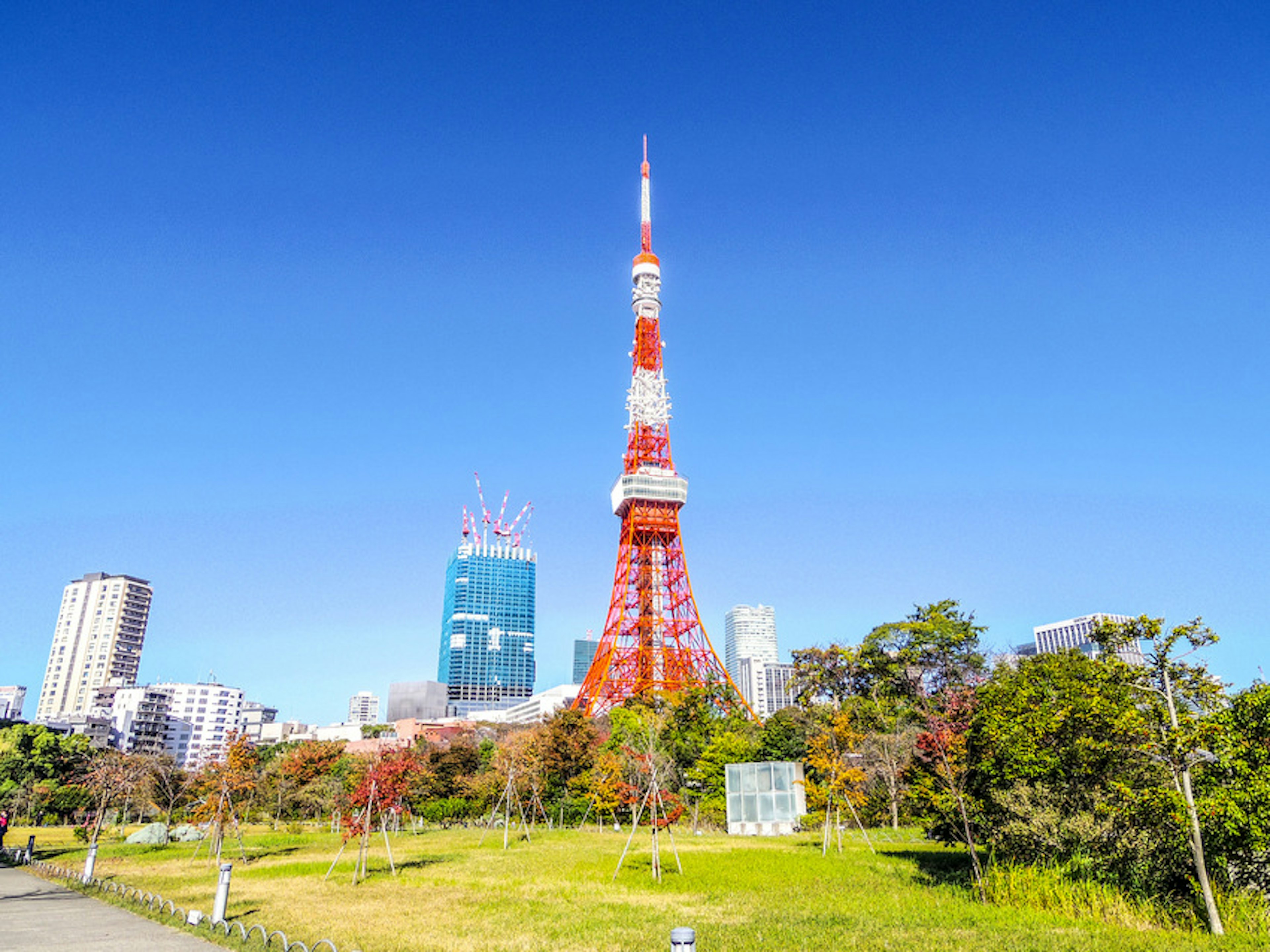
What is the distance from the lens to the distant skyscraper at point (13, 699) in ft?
522

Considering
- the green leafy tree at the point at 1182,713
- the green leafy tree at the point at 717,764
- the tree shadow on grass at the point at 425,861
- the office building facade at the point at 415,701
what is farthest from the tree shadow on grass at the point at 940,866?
the office building facade at the point at 415,701

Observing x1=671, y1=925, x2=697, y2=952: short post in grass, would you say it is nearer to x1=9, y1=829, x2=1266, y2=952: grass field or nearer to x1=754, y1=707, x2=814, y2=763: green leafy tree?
x1=9, y1=829, x2=1266, y2=952: grass field

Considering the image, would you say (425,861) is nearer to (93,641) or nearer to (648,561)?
(648,561)

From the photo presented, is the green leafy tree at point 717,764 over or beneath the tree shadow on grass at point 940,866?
over

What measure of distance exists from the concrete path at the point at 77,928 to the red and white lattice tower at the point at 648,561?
155 feet

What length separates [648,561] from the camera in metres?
69.9

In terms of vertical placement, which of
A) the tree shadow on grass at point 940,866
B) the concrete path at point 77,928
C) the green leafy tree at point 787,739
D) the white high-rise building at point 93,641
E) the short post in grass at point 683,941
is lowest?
the tree shadow on grass at point 940,866

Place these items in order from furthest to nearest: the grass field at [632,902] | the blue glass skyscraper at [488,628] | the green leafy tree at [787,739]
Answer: the blue glass skyscraper at [488,628] < the green leafy tree at [787,739] < the grass field at [632,902]

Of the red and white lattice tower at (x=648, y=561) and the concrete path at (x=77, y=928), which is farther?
the red and white lattice tower at (x=648, y=561)

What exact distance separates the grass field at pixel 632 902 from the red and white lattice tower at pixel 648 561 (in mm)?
34749

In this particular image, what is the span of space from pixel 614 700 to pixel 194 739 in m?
131

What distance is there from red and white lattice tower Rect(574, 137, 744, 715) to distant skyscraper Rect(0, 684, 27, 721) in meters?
152

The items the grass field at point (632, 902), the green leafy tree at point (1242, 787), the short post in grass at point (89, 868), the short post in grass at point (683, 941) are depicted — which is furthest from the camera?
the short post in grass at point (89, 868)

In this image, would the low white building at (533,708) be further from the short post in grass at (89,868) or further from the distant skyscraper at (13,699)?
the short post in grass at (89,868)
